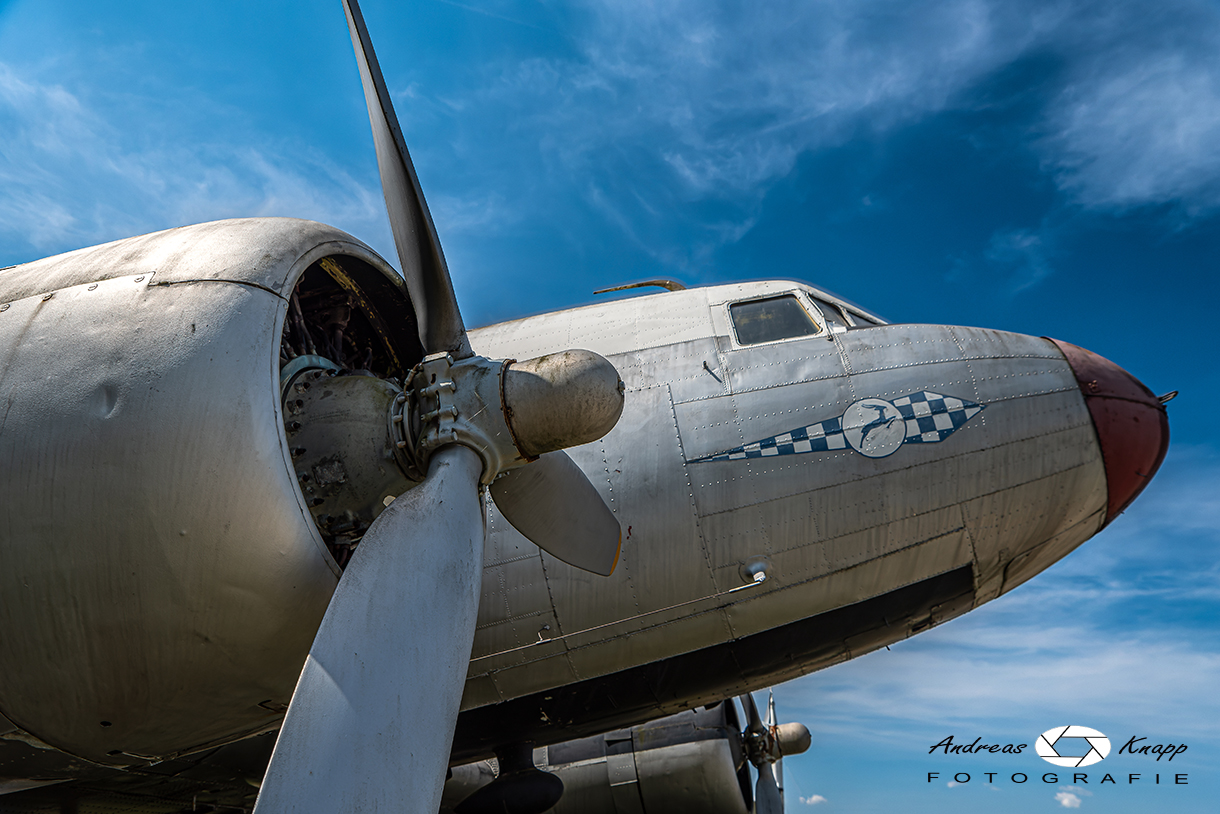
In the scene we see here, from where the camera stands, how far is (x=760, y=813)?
1224 centimetres

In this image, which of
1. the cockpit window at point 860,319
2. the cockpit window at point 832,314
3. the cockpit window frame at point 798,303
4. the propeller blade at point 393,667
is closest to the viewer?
the propeller blade at point 393,667

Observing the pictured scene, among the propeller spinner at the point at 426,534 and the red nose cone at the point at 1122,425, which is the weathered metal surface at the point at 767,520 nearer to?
the red nose cone at the point at 1122,425

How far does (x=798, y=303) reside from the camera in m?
8.84

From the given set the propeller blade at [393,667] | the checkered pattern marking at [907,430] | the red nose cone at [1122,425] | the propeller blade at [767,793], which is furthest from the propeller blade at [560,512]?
the propeller blade at [767,793]

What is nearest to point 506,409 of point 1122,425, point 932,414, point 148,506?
point 148,506

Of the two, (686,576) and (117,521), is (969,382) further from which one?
(117,521)

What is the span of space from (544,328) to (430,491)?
4.28 meters

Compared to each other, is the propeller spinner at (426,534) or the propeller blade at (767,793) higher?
the propeller spinner at (426,534)

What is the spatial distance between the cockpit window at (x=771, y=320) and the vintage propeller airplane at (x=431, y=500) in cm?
4

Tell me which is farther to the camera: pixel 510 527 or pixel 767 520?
pixel 510 527

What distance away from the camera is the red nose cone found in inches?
315

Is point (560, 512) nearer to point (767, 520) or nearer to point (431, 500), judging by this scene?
point (431, 500)

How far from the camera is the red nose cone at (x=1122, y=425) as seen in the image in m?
8.00

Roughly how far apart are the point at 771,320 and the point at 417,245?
393cm
